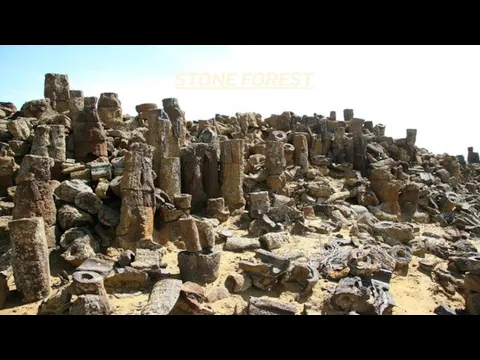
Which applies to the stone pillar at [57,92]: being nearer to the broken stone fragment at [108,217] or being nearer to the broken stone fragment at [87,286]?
the broken stone fragment at [108,217]

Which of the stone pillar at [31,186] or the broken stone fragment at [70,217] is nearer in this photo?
the stone pillar at [31,186]

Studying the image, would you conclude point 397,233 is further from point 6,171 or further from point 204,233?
point 6,171

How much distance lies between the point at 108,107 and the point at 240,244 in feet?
26.2

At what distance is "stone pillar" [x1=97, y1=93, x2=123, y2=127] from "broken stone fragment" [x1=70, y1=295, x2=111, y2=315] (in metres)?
9.05

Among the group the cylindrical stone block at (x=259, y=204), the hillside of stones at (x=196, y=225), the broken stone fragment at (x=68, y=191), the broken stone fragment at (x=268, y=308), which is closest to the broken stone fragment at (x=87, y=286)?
the hillside of stones at (x=196, y=225)

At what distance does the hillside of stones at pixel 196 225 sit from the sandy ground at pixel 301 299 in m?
0.04

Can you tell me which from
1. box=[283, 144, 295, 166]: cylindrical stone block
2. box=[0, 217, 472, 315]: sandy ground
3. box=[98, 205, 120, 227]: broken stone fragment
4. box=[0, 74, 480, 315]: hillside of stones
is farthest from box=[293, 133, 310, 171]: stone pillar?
box=[98, 205, 120, 227]: broken stone fragment

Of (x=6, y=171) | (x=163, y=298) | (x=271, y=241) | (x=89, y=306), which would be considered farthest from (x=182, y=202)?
(x=6, y=171)

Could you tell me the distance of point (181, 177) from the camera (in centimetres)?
977

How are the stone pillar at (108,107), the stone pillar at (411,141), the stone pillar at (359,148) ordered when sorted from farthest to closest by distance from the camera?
the stone pillar at (411,141), the stone pillar at (359,148), the stone pillar at (108,107)

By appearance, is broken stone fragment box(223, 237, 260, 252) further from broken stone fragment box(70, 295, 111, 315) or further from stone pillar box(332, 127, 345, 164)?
stone pillar box(332, 127, 345, 164)

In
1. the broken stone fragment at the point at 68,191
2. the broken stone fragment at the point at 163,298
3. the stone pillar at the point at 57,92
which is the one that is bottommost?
the broken stone fragment at the point at 163,298

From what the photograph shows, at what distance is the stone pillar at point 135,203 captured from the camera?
23.3ft

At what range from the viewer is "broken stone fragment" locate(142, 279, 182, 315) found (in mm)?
4670
